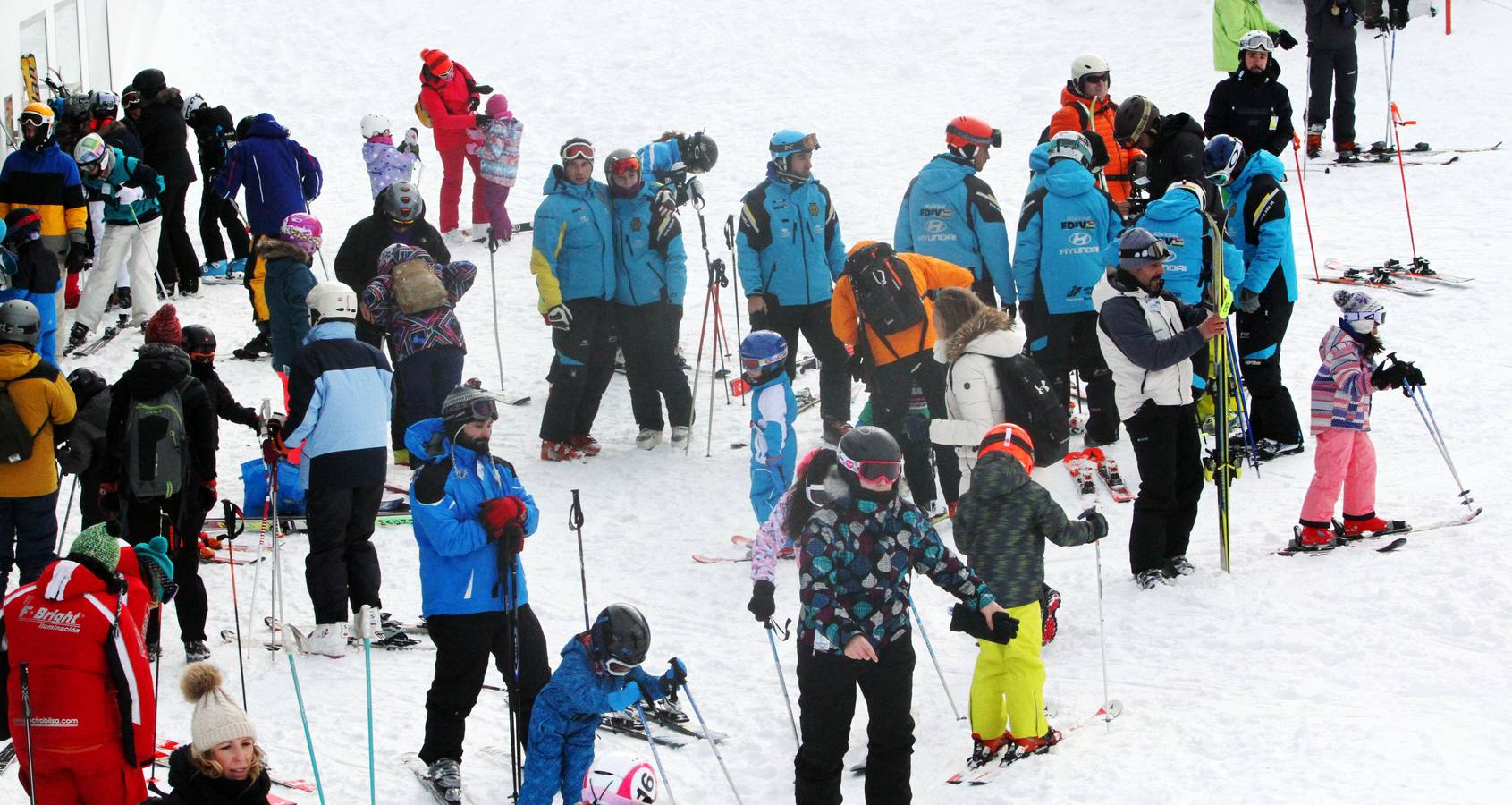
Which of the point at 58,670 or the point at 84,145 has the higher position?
the point at 84,145

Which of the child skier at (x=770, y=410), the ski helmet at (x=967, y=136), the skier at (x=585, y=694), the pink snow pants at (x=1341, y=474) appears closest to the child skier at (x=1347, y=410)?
the pink snow pants at (x=1341, y=474)

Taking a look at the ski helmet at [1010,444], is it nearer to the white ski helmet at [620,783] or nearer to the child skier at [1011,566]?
the child skier at [1011,566]

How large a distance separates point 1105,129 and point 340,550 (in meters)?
6.53

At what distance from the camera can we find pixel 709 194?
16.5 meters

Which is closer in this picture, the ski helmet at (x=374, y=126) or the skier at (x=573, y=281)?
the skier at (x=573, y=281)

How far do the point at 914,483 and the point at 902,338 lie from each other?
83 centimetres

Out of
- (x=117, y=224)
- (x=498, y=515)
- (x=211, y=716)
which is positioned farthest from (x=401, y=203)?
(x=211, y=716)

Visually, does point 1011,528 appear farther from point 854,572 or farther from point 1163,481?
point 1163,481

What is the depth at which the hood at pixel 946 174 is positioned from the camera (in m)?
10.2

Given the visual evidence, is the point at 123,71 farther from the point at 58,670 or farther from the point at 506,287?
the point at 58,670

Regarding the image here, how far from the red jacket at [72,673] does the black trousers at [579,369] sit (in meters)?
4.92

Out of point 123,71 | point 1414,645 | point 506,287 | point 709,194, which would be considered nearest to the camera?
point 1414,645

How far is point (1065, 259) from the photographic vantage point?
9.95 metres

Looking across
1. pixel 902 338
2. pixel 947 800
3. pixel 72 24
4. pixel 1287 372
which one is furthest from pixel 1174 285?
pixel 72 24
